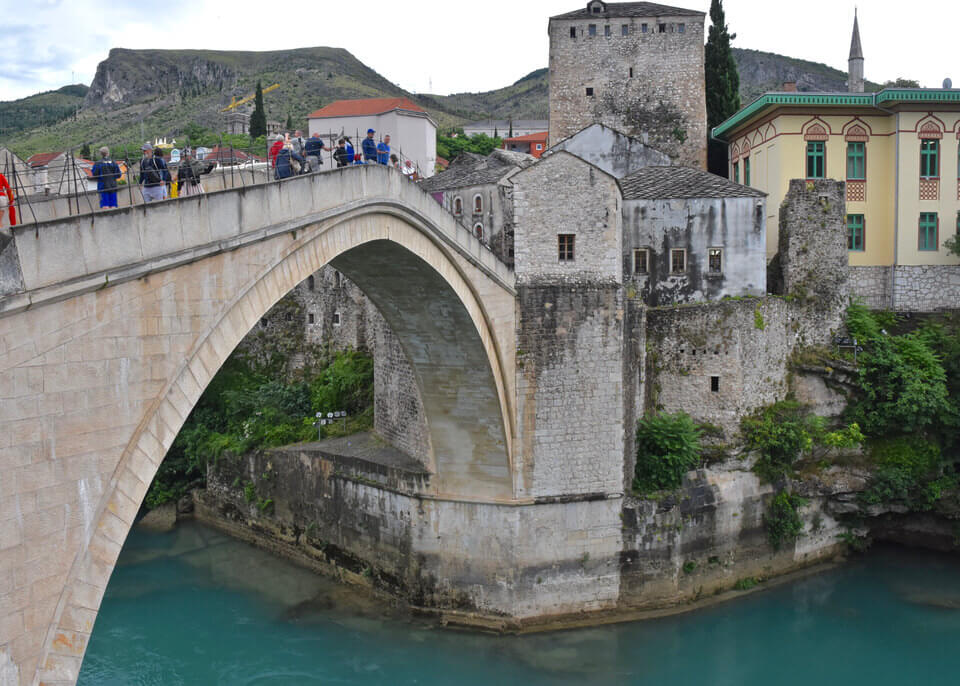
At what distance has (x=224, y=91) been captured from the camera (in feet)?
253

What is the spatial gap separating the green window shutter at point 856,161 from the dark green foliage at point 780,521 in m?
8.68

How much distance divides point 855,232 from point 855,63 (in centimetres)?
556

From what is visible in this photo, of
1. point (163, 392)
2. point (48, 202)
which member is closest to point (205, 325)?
point (163, 392)

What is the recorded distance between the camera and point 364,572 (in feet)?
56.3

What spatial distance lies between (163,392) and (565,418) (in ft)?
31.9

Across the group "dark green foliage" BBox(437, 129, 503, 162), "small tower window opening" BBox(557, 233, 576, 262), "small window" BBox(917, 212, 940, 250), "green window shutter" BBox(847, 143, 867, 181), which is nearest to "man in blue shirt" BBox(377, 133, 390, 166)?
"small tower window opening" BBox(557, 233, 576, 262)

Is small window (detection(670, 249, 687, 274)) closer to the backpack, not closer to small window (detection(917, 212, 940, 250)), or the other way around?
small window (detection(917, 212, 940, 250))

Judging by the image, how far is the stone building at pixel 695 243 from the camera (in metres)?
17.9

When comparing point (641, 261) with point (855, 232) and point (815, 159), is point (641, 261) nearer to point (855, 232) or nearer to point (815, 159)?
point (815, 159)

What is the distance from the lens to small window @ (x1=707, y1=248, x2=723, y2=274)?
17984 millimetres

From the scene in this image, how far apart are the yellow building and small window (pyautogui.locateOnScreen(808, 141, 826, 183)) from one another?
25mm

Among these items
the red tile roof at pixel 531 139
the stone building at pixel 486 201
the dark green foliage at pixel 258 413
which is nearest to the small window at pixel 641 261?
the stone building at pixel 486 201

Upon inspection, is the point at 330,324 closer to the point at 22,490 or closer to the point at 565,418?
the point at 565,418

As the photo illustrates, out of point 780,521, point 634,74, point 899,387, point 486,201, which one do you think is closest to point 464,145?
point 634,74
